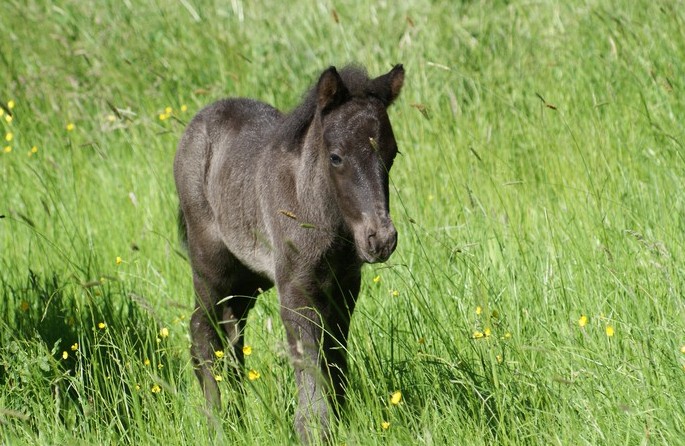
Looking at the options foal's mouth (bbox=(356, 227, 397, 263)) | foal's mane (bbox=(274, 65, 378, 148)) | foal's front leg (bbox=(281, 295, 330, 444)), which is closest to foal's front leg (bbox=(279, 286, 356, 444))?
foal's front leg (bbox=(281, 295, 330, 444))

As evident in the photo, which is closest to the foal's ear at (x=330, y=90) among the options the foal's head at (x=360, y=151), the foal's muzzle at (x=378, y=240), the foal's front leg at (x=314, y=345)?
the foal's head at (x=360, y=151)

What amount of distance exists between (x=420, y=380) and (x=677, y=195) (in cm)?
185

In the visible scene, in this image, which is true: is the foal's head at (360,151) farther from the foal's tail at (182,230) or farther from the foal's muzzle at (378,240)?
the foal's tail at (182,230)

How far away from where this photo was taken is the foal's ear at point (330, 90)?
3.93 metres

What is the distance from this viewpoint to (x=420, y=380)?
13.3 ft

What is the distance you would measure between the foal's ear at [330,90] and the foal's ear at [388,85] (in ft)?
0.43

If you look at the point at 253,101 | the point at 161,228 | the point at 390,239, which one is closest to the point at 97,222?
the point at 161,228

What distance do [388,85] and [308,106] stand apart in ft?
1.18

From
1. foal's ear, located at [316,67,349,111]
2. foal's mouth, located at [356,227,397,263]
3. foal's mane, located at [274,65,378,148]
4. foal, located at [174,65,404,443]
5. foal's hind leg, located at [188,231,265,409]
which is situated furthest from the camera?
foal's hind leg, located at [188,231,265,409]

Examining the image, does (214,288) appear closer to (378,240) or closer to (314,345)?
(314,345)

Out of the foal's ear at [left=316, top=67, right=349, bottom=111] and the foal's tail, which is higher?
the foal's ear at [left=316, top=67, right=349, bottom=111]

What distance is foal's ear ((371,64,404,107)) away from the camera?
4.06 m

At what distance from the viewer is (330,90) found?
3.97m

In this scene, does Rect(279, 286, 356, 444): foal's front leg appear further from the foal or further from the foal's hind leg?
the foal's hind leg
